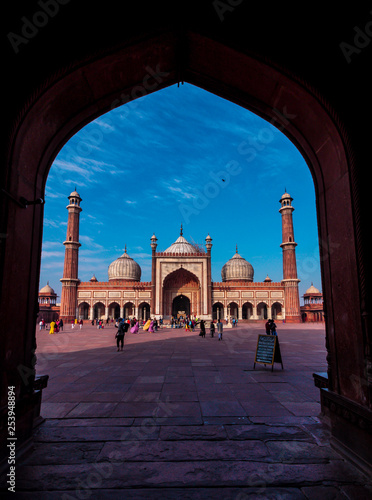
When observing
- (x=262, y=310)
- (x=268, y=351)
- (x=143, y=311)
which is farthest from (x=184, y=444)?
(x=262, y=310)

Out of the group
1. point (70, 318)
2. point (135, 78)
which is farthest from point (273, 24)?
point (70, 318)

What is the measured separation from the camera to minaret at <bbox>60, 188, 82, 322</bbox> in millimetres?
38250

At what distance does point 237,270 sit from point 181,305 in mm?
10855

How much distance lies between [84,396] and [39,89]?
189 inches

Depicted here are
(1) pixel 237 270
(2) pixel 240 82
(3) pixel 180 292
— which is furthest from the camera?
(1) pixel 237 270

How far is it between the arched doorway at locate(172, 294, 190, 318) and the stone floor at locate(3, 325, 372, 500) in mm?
36207

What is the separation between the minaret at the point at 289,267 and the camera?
130 feet

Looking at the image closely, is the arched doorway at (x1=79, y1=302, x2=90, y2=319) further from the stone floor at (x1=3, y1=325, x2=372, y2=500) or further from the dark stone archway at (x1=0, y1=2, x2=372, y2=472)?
the dark stone archway at (x1=0, y1=2, x2=372, y2=472)

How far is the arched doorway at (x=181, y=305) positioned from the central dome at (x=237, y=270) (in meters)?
8.74

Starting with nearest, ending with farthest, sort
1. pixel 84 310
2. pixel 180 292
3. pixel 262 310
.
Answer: pixel 180 292 → pixel 262 310 → pixel 84 310

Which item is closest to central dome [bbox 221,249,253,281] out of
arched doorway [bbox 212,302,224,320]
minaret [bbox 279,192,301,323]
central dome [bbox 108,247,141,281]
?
arched doorway [bbox 212,302,224,320]

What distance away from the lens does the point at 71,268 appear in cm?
3909

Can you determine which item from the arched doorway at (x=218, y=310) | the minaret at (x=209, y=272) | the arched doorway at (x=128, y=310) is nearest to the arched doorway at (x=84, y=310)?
the arched doorway at (x=128, y=310)

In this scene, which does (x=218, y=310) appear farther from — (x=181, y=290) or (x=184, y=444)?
(x=184, y=444)
